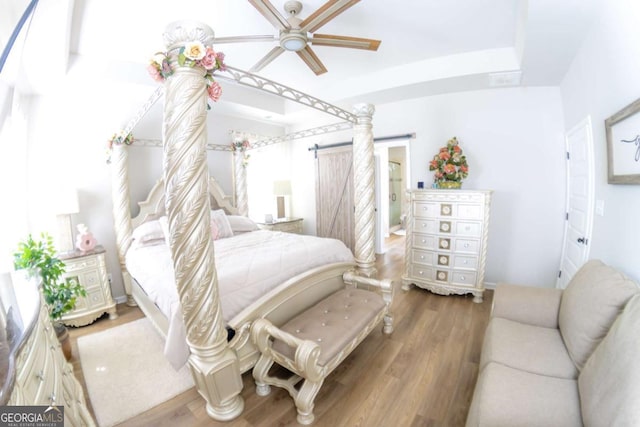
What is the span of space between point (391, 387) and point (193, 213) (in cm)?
184

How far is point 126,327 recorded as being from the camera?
275 centimetres

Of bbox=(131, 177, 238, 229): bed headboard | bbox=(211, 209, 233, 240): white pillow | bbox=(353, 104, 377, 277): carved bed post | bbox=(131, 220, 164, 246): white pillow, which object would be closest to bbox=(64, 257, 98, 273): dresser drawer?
bbox=(131, 220, 164, 246): white pillow

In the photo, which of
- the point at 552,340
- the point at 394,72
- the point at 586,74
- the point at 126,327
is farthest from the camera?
the point at 394,72

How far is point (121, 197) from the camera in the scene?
3.09 meters

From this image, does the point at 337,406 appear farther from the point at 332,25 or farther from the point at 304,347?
the point at 332,25

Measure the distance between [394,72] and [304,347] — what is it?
139 inches

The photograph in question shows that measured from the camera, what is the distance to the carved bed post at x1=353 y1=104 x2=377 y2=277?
256 centimetres

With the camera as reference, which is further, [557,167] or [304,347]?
[557,167]

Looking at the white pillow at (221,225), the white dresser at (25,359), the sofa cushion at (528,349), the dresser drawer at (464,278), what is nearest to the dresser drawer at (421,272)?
the dresser drawer at (464,278)

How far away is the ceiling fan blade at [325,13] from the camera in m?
1.59

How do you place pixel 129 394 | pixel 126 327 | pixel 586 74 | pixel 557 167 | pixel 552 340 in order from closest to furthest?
pixel 552 340
pixel 129 394
pixel 586 74
pixel 126 327
pixel 557 167

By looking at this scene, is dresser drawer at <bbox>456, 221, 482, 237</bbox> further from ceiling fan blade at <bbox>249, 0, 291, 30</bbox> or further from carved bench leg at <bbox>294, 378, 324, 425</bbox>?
ceiling fan blade at <bbox>249, 0, 291, 30</bbox>

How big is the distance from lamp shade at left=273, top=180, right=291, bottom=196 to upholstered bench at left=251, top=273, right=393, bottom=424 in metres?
3.08

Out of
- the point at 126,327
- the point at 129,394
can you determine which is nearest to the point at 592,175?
the point at 129,394
